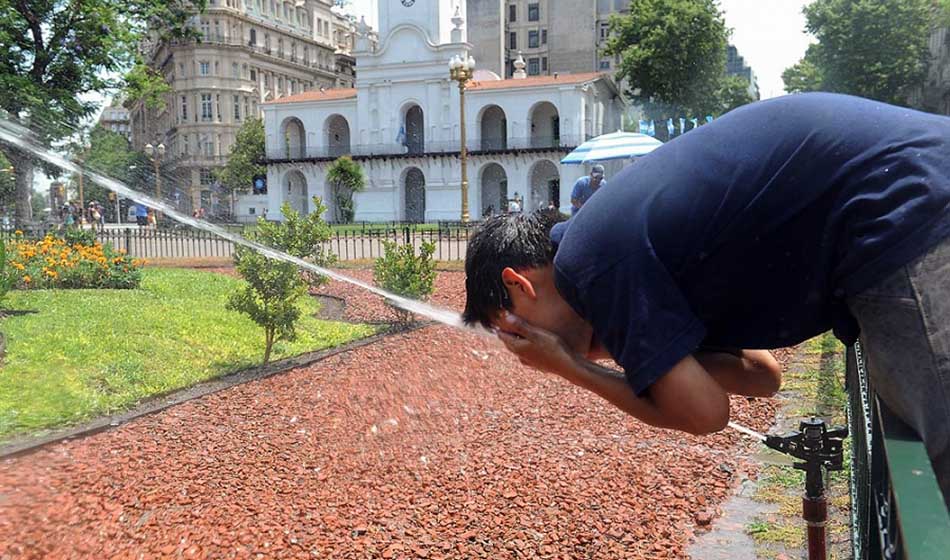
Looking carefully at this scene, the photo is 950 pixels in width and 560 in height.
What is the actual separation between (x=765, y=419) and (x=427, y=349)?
144 inches

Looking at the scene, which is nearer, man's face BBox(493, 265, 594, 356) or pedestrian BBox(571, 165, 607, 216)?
man's face BBox(493, 265, 594, 356)

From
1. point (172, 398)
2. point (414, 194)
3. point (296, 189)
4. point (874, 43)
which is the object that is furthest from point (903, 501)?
point (296, 189)

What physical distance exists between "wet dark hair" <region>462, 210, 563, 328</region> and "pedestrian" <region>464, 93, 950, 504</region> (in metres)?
0.15

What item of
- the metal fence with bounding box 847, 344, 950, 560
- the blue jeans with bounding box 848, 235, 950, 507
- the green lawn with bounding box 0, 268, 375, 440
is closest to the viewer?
the metal fence with bounding box 847, 344, 950, 560

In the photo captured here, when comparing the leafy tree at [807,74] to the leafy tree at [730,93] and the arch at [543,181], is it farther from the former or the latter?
the arch at [543,181]

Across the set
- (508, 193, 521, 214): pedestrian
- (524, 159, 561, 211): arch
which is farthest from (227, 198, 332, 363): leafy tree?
(524, 159, 561, 211): arch

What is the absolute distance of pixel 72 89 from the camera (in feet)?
56.9

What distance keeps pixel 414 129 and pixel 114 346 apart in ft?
152

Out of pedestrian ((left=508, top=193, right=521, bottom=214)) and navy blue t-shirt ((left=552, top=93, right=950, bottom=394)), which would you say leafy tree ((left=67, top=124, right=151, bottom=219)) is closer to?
pedestrian ((left=508, top=193, right=521, bottom=214))

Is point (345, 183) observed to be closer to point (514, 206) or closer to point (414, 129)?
point (414, 129)

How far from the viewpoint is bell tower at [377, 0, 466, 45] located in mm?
50156

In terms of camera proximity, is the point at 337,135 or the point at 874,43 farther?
the point at 337,135

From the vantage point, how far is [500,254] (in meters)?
1.78

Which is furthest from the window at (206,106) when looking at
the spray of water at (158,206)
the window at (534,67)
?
the spray of water at (158,206)
